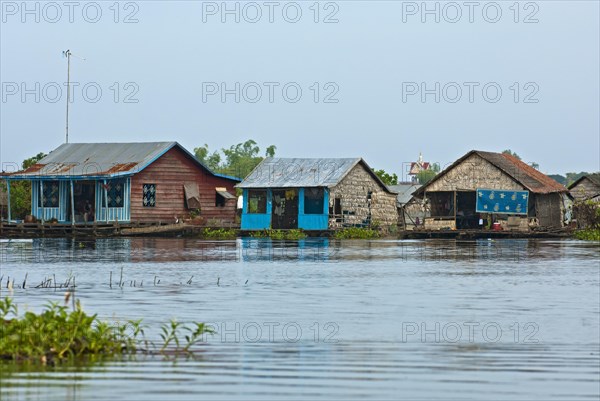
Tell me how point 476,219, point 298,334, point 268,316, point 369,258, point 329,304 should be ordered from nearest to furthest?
point 298,334 < point 268,316 < point 329,304 < point 369,258 < point 476,219

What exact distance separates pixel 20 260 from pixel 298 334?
1736 cm

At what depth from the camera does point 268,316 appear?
1547 centimetres

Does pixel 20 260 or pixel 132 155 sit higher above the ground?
pixel 132 155

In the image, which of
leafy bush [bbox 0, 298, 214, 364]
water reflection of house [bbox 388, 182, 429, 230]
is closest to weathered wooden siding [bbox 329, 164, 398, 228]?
water reflection of house [bbox 388, 182, 429, 230]

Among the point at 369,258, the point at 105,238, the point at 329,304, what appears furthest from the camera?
the point at 105,238

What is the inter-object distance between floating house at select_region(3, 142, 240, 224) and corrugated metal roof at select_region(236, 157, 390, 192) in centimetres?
230

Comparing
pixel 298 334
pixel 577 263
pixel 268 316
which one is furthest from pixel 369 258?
pixel 298 334

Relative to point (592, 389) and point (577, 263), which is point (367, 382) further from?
point (577, 263)

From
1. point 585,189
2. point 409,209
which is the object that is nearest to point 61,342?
point 409,209

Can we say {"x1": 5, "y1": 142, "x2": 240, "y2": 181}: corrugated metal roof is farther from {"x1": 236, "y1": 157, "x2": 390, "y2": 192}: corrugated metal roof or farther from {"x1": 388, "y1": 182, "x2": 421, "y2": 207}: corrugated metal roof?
{"x1": 388, "y1": 182, "x2": 421, "y2": 207}: corrugated metal roof

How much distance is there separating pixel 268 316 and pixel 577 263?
14.5 meters

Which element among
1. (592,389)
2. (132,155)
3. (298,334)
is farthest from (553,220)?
(592,389)

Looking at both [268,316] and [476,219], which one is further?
[476,219]

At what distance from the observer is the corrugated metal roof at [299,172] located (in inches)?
1849
